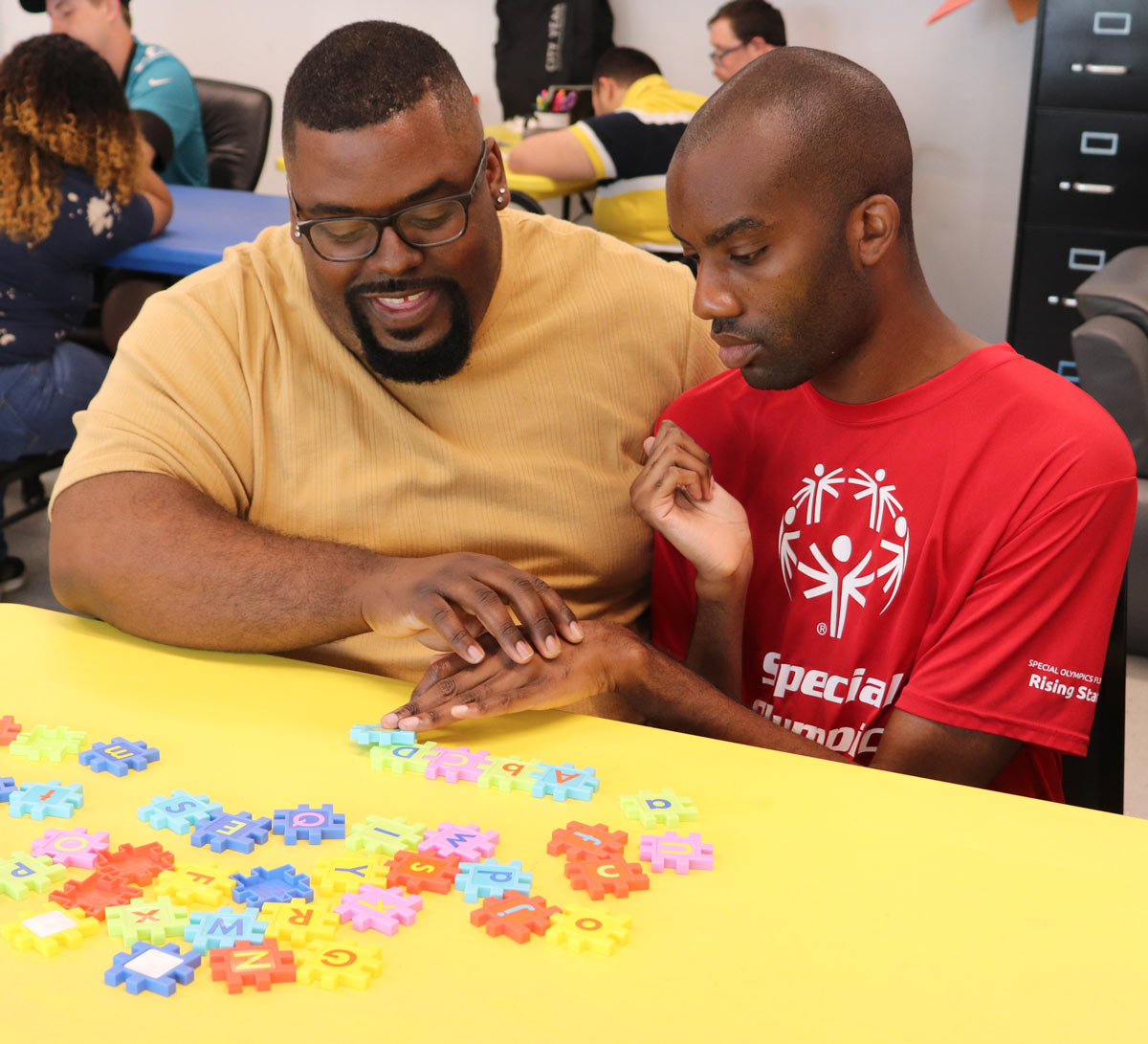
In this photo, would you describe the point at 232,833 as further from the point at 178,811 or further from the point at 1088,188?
the point at 1088,188

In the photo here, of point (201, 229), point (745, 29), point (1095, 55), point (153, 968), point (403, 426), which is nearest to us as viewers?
point (153, 968)

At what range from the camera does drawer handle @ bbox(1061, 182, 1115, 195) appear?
16.6 ft

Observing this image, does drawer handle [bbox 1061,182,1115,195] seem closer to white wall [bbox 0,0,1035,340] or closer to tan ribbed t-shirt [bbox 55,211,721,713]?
white wall [bbox 0,0,1035,340]

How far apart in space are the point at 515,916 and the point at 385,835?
156 millimetres

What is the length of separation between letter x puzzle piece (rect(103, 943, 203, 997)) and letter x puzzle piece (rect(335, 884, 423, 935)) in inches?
4.4

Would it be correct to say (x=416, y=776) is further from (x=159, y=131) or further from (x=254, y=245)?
(x=159, y=131)

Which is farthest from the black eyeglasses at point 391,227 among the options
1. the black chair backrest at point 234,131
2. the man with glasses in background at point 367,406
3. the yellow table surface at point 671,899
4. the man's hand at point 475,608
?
the black chair backrest at point 234,131

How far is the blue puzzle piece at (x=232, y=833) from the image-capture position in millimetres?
1003

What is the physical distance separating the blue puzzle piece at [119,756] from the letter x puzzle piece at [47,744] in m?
0.02

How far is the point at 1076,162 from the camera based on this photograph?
5094mm

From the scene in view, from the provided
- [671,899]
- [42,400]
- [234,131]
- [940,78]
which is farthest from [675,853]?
[940,78]

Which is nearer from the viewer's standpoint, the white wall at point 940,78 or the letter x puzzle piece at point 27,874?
the letter x puzzle piece at point 27,874

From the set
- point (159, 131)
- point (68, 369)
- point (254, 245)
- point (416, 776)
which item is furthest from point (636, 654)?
point (159, 131)

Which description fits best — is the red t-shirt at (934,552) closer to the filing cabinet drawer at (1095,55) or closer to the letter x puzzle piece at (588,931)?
the letter x puzzle piece at (588,931)
